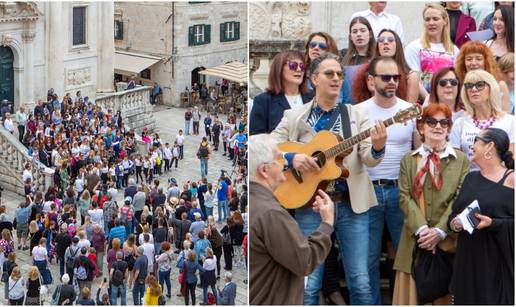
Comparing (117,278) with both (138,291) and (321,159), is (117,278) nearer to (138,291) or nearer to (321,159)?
(138,291)

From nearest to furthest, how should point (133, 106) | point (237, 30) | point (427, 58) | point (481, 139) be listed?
1. point (481, 139)
2. point (427, 58)
3. point (133, 106)
4. point (237, 30)

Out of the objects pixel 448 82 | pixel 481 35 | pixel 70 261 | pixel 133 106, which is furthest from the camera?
pixel 133 106

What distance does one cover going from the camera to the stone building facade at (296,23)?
30.4ft

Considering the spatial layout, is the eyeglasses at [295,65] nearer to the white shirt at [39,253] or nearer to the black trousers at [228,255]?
the white shirt at [39,253]

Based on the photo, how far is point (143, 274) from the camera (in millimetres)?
14414

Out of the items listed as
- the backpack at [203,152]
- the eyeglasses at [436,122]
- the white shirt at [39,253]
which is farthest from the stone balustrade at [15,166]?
the eyeglasses at [436,122]

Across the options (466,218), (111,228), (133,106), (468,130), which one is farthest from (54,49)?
(466,218)

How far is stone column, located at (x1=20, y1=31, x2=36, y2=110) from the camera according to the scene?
2756 cm

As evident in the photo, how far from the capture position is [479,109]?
6.96 meters

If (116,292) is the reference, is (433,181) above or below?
above

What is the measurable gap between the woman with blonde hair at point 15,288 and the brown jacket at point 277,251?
340 inches

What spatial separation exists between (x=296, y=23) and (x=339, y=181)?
331cm

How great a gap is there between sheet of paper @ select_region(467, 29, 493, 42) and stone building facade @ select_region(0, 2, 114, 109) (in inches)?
791

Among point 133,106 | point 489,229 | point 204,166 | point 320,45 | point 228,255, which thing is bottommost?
point 204,166
